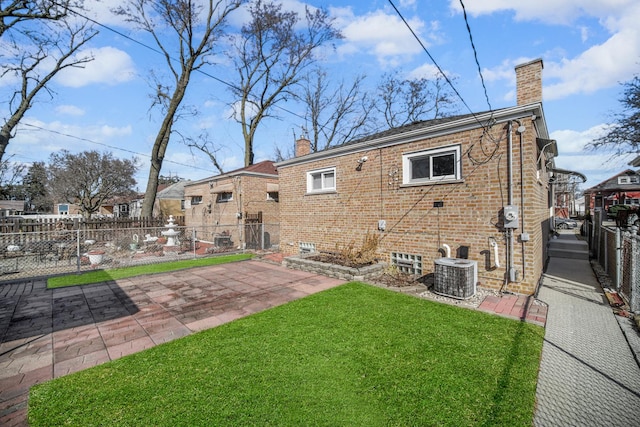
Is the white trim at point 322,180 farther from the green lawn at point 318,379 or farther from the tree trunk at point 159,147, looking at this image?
the tree trunk at point 159,147

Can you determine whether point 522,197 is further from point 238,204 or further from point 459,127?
point 238,204

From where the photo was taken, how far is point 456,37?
5117mm

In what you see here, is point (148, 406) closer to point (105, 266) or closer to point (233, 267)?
point (233, 267)

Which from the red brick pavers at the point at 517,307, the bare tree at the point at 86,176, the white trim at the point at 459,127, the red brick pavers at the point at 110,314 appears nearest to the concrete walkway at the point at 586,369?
the red brick pavers at the point at 517,307

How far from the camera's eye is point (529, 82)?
6156 millimetres

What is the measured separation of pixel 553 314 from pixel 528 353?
1973mm

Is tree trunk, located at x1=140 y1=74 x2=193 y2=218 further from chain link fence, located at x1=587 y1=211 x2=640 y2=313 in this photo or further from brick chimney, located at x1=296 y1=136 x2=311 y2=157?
chain link fence, located at x1=587 y1=211 x2=640 y2=313

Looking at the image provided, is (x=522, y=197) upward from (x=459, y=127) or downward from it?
downward

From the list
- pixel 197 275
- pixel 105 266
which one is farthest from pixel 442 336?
pixel 105 266

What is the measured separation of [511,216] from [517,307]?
1838 millimetres

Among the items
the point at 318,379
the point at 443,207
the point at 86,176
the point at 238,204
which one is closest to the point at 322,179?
the point at 443,207

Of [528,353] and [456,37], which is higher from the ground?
[456,37]

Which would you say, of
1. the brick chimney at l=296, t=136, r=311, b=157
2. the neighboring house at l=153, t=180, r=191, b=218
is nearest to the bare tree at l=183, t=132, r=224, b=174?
the neighboring house at l=153, t=180, r=191, b=218

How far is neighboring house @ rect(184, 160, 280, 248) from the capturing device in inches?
609
